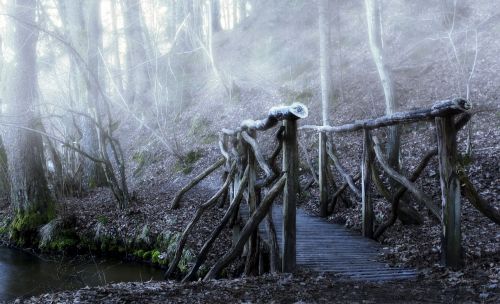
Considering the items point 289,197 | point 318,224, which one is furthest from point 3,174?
point 289,197

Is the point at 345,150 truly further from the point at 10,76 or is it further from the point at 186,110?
the point at 186,110

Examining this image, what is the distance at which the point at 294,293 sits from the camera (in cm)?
482

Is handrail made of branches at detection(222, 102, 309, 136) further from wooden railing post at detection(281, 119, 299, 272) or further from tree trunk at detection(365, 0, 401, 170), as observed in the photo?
tree trunk at detection(365, 0, 401, 170)

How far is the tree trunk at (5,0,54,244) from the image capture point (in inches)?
464

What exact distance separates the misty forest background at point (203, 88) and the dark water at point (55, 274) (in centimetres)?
110

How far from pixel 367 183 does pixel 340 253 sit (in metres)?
1.49

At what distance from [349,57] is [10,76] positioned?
13962mm

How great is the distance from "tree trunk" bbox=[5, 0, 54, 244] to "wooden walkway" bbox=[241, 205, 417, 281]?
7.24 m

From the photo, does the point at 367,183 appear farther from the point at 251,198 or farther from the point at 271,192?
the point at 271,192

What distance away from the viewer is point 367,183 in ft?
24.5

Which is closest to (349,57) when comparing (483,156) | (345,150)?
(345,150)

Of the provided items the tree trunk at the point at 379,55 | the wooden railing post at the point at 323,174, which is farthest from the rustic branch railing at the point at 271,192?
the tree trunk at the point at 379,55

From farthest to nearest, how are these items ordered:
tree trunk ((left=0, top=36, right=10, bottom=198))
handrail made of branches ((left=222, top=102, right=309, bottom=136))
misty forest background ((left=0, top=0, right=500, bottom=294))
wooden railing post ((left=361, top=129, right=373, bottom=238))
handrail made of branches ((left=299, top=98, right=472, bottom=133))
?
tree trunk ((left=0, top=36, right=10, bottom=198)), misty forest background ((left=0, top=0, right=500, bottom=294)), wooden railing post ((left=361, top=129, right=373, bottom=238)), handrail made of branches ((left=222, top=102, right=309, bottom=136)), handrail made of branches ((left=299, top=98, right=472, bottom=133))

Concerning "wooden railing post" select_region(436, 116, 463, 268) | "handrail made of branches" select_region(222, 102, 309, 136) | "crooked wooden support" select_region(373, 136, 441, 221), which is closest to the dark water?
"handrail made of branches" select_region(222, 102, 309, 136)
